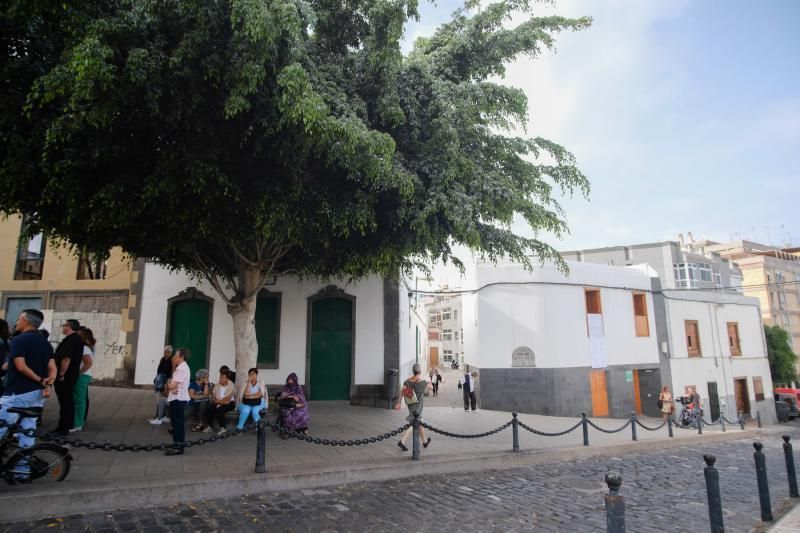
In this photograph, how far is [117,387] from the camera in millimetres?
14141

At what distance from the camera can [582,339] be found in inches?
702

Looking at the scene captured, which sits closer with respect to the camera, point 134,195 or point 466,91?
point 134,195

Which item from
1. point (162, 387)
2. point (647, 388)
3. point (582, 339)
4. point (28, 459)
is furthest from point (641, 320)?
point (28, 459)

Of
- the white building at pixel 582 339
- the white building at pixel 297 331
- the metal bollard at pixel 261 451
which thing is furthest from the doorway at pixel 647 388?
the metal bollard at pixel 261 451

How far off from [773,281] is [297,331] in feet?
180

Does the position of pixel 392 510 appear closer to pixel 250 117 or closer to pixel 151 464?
pixel 151 464

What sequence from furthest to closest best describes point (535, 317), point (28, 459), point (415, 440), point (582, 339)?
point (582, 339) < point (535, 317) < point (415, 440) < point (28, 459)

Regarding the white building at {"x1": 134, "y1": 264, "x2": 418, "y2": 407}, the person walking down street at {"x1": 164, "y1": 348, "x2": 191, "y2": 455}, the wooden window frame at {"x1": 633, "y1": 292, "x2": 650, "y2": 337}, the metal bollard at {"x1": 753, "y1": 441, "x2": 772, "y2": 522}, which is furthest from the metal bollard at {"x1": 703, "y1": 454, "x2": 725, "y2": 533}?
the wooden window frame at {"x1": 633, "y1": 292, "x2": 650, "y2": 337}

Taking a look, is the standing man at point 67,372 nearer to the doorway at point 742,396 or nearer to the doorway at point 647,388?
the doorway at point 647,388

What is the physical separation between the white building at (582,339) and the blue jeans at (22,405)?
1442 centimetres

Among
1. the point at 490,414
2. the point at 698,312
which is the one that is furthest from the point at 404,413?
the point at 698,312

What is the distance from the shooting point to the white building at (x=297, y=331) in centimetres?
1388

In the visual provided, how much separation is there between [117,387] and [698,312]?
25811 mm

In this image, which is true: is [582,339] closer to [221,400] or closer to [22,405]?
[221,400]
